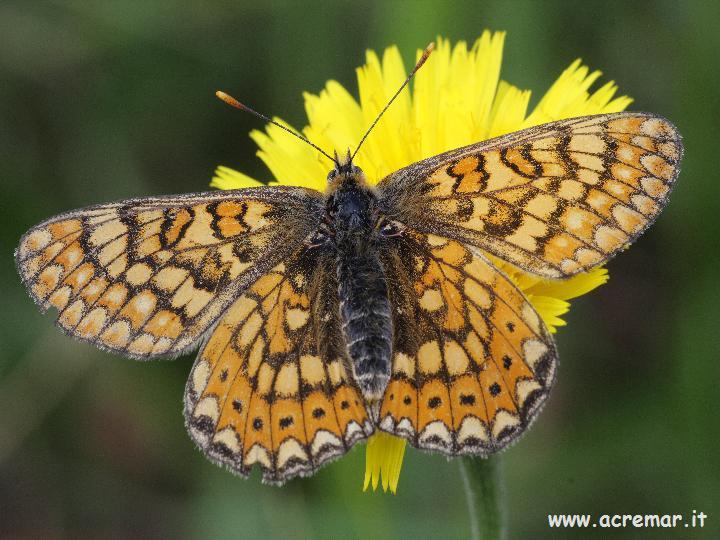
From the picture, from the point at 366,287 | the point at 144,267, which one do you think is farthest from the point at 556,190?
the point at 144,267

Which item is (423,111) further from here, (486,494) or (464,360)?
(486,494)

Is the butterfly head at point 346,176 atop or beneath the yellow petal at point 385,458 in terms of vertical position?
atop

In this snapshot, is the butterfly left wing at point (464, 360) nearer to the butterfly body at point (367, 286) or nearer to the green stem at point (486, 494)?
the butterfly body at point (367, 286)

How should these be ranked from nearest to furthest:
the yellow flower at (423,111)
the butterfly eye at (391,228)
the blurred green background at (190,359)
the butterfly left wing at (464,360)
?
1. the butterfly left wing at (464,360)
2. the butterfly eye at (391,228)
3. the yellow flower at (423,111)
4. the blurred green background at (190,359)

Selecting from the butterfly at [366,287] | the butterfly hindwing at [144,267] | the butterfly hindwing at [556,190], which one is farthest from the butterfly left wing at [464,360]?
the butterfly hindwing at [144,267]

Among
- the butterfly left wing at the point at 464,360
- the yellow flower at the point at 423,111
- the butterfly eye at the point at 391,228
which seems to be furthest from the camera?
the yellow flower at the point at 423,111

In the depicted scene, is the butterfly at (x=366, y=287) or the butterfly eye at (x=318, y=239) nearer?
the butterfly at (x=366, y=287)
